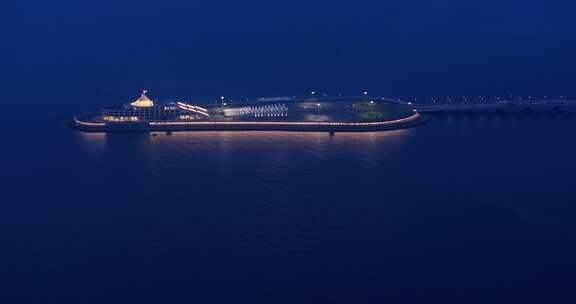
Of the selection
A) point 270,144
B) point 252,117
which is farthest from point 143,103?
point 270,144

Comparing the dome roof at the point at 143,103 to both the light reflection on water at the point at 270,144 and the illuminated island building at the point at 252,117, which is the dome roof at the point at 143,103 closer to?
the illuminated island building at the point at 252,117

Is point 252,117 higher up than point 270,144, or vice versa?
point 252,117

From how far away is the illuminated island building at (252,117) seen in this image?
2439cm

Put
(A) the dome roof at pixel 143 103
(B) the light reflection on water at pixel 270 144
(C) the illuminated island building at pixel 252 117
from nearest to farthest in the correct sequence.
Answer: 1. (B) the light reflection on water at pixel 270 144
2. (C) the illuminated island building at pixel 252 117
3. (A) the dome roof at pixel 143 103

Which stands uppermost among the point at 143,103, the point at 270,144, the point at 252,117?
the point at 143,103

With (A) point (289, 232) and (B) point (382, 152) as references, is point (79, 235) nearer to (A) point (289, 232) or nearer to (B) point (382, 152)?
(A) point (289, 232)

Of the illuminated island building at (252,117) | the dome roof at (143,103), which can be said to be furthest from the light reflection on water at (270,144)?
the dome roof at (143,103)

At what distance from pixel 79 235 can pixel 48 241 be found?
2.44 ft

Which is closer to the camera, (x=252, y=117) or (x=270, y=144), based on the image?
(x=270, y=144)

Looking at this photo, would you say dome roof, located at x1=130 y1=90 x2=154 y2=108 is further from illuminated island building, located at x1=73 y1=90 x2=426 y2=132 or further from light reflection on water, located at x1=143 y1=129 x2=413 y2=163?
light reflection on water, located at x1=143 y1=129 x2=413 y2=163

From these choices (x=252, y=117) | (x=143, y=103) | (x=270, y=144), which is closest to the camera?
(x=270, y=144)

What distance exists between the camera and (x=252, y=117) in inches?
1009

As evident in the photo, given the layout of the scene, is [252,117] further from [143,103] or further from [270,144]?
[143,103]

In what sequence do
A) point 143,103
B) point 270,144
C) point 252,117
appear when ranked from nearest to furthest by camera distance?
point 270,144 < point 252,117 < point 143,103
